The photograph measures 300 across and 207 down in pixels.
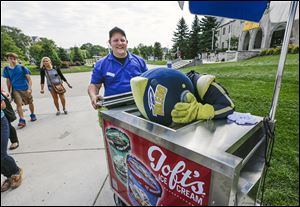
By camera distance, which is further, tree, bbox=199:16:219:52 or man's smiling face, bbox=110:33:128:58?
tree, bbox=199:16:219:52

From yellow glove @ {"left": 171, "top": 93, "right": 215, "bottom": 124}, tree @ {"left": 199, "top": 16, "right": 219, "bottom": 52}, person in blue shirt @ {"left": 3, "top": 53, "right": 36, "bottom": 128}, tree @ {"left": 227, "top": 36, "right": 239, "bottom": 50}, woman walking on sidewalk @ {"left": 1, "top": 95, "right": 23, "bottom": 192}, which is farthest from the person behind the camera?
tree @ {"left": 199, "top": 16, "right": 219, "bottom": 52}

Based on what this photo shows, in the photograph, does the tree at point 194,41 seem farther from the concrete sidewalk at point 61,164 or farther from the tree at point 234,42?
the concrete sidewalk at point 61,164

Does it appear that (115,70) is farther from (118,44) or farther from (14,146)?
(14,146)

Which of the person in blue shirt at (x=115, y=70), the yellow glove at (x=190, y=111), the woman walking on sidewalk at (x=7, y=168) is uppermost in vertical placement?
the person in blue shirt at (x=115, y=70)

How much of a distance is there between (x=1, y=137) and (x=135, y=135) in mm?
1565

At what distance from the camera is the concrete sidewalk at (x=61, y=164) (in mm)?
1869

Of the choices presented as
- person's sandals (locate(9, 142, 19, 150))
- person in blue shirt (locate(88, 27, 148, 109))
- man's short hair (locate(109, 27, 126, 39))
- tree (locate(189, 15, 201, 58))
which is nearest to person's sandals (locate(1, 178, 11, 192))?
person's sandals (locate(9, 142, 19, 150))

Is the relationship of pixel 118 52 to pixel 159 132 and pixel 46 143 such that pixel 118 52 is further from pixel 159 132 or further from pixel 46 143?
pixel 46 143

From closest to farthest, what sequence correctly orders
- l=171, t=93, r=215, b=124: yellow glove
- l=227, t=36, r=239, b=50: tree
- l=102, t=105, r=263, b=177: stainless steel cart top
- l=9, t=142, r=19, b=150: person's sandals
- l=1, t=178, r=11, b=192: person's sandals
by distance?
1. l=102, t=105, r=263, b=177: stainless steel cart top
2. l=171, t=93, r=215, b=124: yellow glove
3. l=1, t=178, r=11, b=192: person's sandals
4. l=9, t=142, r=19, b=150: person's sandals
5. l=227, t=36, r=239, b=50: tree

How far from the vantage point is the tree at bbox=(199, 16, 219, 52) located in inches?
1176

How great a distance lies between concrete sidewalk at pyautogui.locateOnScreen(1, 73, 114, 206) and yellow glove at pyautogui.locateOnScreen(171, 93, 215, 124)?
1.29 metres

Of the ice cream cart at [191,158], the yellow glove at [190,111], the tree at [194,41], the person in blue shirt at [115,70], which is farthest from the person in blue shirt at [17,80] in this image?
the tree at [194,41]

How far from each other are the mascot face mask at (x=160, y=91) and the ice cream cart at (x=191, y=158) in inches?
3.4

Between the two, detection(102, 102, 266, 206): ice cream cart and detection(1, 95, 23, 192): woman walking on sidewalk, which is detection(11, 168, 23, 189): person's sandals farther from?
detection(102, 102, 266, 206): ice cream cart
